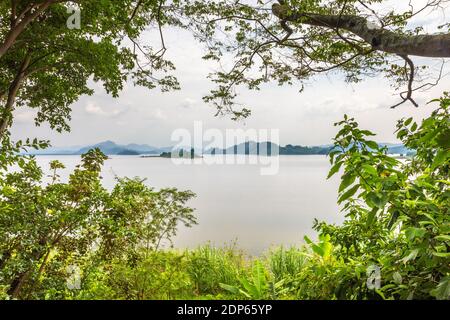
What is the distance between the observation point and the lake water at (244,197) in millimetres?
3770

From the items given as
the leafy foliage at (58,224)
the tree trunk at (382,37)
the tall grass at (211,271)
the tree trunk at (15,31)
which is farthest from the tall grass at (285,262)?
the tree trunk at (15,31)

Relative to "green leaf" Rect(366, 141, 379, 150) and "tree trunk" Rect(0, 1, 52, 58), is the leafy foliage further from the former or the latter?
"green leaf" Rect(366, 141, 379, 150)

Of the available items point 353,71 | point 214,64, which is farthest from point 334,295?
point 353,71

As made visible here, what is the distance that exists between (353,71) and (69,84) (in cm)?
423

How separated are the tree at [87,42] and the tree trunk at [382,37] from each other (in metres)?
1.34

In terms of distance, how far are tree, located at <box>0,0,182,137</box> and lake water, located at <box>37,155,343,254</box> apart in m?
1.03

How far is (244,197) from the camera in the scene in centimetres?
538

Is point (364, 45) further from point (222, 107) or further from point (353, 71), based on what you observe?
point (222, 107)

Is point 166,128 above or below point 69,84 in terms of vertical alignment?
below

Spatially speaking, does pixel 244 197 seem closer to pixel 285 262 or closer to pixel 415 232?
pixel 285 262

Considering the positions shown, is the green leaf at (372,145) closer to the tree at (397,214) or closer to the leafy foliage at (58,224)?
the tree at (397,214)

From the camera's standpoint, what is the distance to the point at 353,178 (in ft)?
2.83

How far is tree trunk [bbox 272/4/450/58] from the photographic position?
2052 millimetres

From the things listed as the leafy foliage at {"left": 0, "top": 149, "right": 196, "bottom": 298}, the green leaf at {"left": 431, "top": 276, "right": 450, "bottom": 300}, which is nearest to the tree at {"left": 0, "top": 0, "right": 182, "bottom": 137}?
the leafy foliage at {"left": 0, "top": 149, "right": 196, "bottom": 298}
